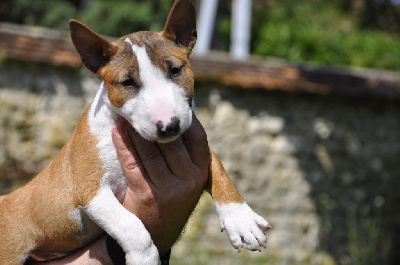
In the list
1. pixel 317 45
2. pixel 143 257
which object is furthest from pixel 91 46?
pixel 317 45

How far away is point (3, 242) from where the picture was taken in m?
3.19

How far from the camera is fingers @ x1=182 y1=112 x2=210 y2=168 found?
115 inches

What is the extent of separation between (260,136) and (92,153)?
16.9 ft

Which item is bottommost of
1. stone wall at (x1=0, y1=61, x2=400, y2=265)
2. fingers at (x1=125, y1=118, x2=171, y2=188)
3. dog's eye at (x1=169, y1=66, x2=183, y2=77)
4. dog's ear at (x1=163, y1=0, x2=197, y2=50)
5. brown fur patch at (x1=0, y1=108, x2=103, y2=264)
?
stone wall at (x1=0, y1=61, x2=400, y2=265)

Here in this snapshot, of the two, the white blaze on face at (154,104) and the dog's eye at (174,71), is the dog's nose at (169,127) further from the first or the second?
the dog's eye at (174,71)

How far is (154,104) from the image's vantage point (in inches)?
101

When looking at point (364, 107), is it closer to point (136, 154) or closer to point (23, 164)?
point (23, 164)

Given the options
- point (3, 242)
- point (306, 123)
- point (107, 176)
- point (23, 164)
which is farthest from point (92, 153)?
point (306, 123)

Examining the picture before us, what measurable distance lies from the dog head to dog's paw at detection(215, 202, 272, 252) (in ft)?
1.57

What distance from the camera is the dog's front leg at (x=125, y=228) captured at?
268cm

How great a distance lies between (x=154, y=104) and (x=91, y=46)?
53cm

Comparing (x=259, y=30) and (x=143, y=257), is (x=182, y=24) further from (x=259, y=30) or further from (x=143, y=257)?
(x=259, y=30)

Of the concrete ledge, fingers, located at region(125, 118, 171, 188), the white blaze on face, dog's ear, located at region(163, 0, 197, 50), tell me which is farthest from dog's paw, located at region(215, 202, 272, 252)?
the concrete ledge

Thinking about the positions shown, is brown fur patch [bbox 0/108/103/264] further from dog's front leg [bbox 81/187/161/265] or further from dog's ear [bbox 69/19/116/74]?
dog's ear [bbox 69/19/116/74]
